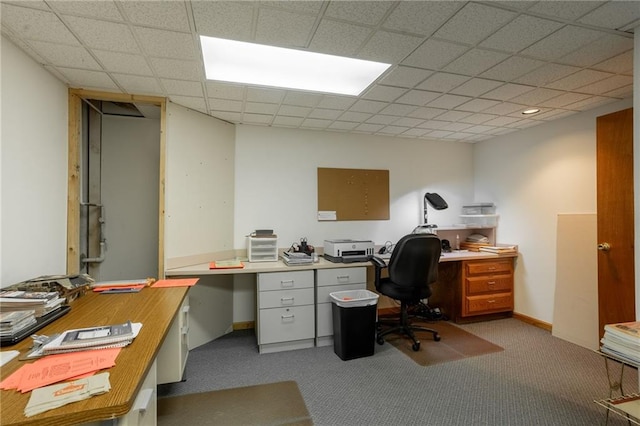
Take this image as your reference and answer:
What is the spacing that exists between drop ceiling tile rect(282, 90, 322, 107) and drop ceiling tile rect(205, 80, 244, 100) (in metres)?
0.40

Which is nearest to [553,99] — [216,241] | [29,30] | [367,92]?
[367,92]

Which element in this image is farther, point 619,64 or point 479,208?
point 479,208

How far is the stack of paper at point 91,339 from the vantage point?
3.62 ft

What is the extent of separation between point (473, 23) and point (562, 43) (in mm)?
685

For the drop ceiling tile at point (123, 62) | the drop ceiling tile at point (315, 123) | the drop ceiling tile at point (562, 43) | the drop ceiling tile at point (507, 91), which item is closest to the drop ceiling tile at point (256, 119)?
the drop ceiling tile at point (315, 123)

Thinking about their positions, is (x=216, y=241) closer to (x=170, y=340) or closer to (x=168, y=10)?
(x=170, y=340)

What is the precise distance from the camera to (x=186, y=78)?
2254mm

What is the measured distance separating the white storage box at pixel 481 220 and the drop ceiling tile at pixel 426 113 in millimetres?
1721

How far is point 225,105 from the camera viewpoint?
2787mm

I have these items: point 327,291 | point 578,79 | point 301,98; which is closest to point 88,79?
point 301,98

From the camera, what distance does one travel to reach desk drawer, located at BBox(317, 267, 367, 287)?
291cm

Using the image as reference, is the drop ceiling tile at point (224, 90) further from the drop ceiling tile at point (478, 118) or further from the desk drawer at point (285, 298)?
the drop ceiling tile at point (478, 118)

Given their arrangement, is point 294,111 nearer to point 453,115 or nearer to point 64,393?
point 453,115

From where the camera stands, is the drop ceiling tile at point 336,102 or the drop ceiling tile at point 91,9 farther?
the drop ceiling tile at point 336,102
